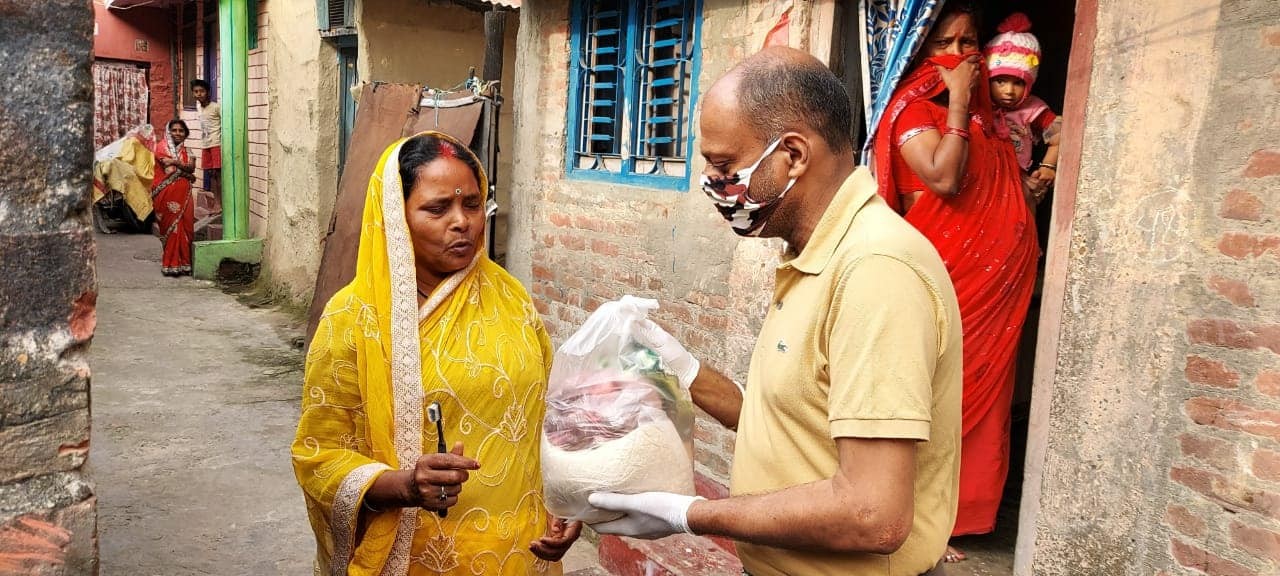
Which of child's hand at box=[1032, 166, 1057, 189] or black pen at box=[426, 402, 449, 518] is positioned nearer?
black pen at box=[426, 402, 449, 518]

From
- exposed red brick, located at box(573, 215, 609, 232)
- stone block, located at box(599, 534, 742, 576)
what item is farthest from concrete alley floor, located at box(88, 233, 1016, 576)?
exposed red brick, located at box(573, 215, 609, 232)

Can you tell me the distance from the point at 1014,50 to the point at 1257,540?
6.05ft

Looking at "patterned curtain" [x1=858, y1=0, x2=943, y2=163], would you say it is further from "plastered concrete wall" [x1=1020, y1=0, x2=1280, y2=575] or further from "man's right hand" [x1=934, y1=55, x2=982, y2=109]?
"plastered concrete wall" [x1=1020, y1=0, x2=1280, y2=575]

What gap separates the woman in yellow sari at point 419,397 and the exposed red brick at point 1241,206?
1815mm

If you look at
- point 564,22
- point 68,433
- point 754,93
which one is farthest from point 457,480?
point 564,22

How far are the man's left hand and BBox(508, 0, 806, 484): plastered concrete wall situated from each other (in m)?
1.99

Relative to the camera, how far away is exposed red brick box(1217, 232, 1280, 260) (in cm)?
233

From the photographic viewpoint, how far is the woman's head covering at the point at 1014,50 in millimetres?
3434

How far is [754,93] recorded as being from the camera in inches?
58.2

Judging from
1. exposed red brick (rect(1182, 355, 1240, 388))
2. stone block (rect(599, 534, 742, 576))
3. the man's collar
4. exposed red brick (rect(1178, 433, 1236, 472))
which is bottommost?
stone block (rect(599, 534, 742, 576))

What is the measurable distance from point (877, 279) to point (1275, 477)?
1696 mm

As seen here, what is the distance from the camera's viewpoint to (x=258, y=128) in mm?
10047

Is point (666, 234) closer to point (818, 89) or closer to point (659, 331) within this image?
point (659, 331)

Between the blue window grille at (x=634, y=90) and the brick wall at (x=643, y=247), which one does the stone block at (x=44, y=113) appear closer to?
the brick wall at (x=643, y=247)
